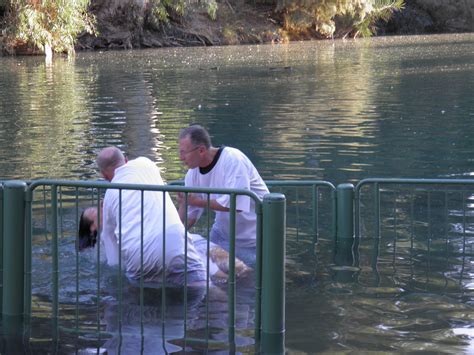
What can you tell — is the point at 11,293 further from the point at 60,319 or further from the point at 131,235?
the point at 131,235

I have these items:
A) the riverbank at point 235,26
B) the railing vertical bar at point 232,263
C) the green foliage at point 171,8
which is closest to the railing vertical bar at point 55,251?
the railing vertical bar at point 232,263

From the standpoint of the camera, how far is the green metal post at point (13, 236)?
641 cm

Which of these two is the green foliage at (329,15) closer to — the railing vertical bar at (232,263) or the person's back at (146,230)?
the person's back at (146,230)

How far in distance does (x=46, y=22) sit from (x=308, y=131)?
26224 mm

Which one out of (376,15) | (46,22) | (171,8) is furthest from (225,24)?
(46,22)

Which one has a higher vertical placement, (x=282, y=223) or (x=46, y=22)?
(x=46, y=22)

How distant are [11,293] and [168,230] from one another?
120 cm

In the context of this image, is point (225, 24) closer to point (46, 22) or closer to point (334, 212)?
point (46, 22)

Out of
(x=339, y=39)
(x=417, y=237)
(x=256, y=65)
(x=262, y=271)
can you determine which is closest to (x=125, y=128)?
(x=417, y=237)

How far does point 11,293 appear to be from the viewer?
6625mm

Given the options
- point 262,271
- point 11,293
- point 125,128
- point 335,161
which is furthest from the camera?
point 125,128

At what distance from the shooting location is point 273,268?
5.93 metres

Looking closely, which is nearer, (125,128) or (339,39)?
(125,128)

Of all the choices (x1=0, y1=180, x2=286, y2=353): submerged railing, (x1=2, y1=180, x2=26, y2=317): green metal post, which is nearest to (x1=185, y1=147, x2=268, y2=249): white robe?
(x1=0, y1=180, x2=286, y2=353): submerged railing
